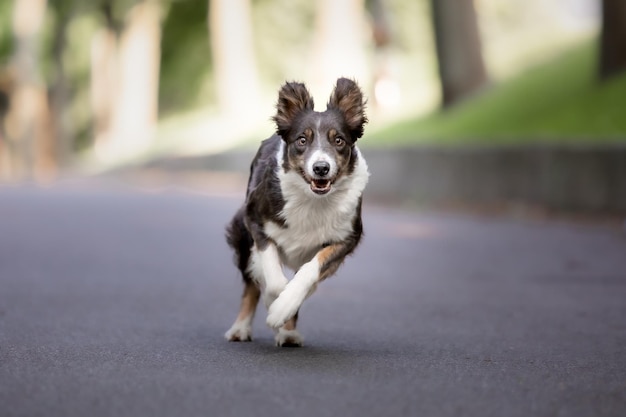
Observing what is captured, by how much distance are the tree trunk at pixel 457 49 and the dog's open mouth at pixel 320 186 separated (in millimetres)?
22888

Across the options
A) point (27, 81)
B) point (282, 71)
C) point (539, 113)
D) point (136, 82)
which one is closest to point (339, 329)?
point (539, 113)

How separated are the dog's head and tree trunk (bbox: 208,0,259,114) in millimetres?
40458

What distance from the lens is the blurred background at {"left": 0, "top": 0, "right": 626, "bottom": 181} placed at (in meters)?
25.5

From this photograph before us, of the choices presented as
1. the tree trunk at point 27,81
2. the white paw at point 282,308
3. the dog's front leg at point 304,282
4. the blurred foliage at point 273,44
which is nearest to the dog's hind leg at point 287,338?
the dog's front leg at point 304,282

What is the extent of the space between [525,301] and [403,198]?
13618mm

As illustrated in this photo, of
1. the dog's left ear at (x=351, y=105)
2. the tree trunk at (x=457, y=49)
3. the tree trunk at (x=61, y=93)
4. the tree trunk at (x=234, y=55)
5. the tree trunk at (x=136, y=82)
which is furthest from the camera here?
the tree trunk at (x=61, y=93)

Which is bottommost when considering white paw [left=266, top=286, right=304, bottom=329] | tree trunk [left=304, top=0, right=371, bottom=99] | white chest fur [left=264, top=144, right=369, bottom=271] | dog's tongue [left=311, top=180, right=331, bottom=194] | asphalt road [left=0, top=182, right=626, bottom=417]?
asphalt road [left=0, top=182, right=626, bottom=417]

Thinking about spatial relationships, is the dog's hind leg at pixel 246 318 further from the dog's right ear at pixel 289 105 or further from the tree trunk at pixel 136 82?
the tree trunk at pixel 136 82

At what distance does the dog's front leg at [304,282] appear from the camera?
7391 mm

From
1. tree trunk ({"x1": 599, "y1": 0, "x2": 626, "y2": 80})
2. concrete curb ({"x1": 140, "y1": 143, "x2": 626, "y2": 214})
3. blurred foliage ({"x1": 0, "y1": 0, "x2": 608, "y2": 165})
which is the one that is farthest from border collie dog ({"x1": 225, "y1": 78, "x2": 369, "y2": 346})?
blurred foliage ({"x1": 0, "y1": 0, "x2": 608, "y2": 165})

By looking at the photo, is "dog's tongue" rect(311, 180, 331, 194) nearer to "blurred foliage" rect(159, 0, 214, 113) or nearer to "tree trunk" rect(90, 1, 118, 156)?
"tree trunk" rect(90, 1, 118, 156)

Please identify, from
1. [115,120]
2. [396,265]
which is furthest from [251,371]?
[115,120]

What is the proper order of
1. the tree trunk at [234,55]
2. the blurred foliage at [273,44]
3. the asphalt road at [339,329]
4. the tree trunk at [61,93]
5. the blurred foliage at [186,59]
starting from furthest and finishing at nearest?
the blurred foliage at [186,59]
the tree trunk at [61,93]
the tree trunk at [234,55]
the blurred foliage at [273,44]
the asphalt road at [339,329]

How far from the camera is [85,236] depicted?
56.5 feet
